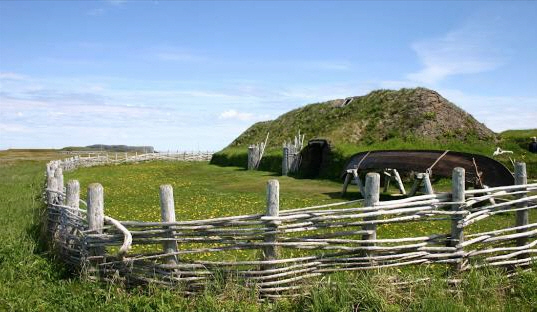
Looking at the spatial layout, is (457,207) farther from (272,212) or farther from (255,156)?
(255,156)

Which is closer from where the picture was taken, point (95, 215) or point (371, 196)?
point (371, 196)

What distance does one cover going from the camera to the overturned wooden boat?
14406 millimetres

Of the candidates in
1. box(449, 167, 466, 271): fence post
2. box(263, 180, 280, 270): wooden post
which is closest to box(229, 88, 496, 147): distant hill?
box(449, 167, 466, 271): fence post

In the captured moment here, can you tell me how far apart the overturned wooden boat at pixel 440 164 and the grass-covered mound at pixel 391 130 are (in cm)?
538

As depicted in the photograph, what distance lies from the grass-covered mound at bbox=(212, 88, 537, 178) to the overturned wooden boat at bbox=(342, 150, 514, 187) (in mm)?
5379

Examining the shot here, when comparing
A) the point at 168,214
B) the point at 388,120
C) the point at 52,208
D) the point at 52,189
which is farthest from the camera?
the point at 388,120

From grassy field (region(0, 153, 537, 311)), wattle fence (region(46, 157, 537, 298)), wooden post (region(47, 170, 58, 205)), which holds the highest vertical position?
wooden post (region(47, 170, 58, 205))

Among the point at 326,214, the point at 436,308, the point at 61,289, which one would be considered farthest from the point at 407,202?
the point at 61,289

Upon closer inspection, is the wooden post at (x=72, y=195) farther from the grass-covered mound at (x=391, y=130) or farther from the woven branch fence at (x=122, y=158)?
the woven branch fence at (x=122, y=158)

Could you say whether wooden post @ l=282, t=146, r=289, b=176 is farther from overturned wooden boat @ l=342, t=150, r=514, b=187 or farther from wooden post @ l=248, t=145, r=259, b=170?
overturned wooden boat @ l=342, t=150, r=514, b=187

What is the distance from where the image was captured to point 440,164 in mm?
15586

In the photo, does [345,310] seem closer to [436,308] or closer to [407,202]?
[436,308]

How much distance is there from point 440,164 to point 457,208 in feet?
30.0

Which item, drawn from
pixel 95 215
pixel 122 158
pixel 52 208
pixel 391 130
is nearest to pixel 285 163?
pixel 391 130
